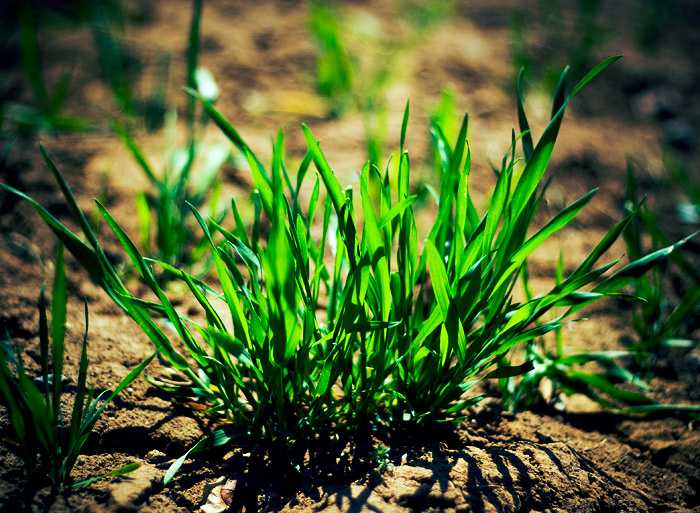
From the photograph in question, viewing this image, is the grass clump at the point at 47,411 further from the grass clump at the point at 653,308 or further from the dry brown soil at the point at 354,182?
the grass clump at the point at 653,308

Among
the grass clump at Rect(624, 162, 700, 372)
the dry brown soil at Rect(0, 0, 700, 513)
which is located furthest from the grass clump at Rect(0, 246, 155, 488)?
the grass clump at Rect(624, 162, 700, 372)

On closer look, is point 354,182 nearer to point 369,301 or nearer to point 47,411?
point 369,301

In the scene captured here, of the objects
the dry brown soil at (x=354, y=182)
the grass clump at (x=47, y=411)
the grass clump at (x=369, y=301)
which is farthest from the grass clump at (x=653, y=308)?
the grass clump at (x=47, y=411)

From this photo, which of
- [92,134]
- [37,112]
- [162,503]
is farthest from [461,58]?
[162,503]

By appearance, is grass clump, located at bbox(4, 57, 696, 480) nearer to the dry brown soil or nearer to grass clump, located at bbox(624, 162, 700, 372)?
the dry brown soil

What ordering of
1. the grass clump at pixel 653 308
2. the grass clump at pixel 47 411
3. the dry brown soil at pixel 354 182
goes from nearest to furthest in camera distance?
the grass clump at pixel 47 411 → the dry brown soil at pixel 354 182 → the grass clump at pixel 653 308

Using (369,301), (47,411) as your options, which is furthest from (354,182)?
(47,411)
